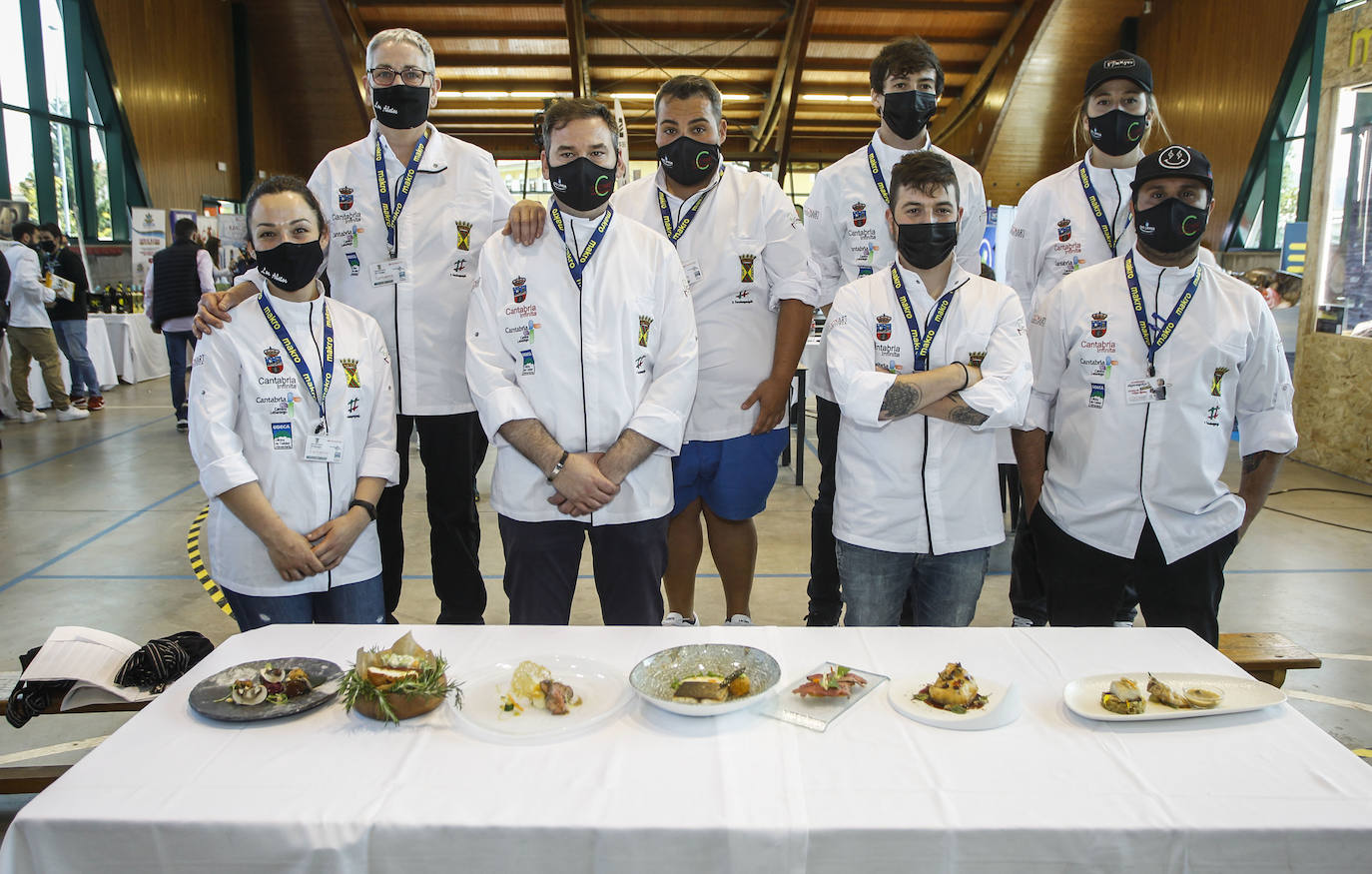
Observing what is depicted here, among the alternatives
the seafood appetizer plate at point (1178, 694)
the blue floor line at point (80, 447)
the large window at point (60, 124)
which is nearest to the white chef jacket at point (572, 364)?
the seafood appetizer plate at point (1178, 694)

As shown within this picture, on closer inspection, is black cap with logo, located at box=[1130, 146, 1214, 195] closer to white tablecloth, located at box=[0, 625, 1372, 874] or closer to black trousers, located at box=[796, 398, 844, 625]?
black trousers, located at box=[796, 398, 844, 625]

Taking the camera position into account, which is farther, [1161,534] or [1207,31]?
[1207,31]

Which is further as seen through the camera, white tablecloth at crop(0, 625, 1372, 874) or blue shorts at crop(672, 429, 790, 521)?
blue shorts at crop(672, 429, 790, 521)

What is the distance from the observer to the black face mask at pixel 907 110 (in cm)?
300

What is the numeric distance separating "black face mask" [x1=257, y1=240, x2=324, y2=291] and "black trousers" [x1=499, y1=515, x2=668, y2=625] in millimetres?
855

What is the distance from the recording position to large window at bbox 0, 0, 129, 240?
11.4 meters

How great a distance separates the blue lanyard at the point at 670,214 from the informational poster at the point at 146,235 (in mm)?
11097

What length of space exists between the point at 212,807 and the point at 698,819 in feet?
2.28

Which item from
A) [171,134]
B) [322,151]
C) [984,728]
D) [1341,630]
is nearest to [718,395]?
[984,728]

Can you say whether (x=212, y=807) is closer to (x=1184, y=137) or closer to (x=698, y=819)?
(x=698, y=819)

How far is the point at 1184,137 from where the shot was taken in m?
13.2

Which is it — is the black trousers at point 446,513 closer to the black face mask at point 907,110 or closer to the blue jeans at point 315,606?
the blue jeans at point 315,606

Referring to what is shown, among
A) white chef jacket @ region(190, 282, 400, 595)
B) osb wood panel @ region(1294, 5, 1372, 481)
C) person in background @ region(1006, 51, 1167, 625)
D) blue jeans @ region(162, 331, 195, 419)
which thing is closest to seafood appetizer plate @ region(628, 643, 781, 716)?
white chef jacket @ region(190, 282, 400, 595)

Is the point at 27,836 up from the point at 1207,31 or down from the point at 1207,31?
down
